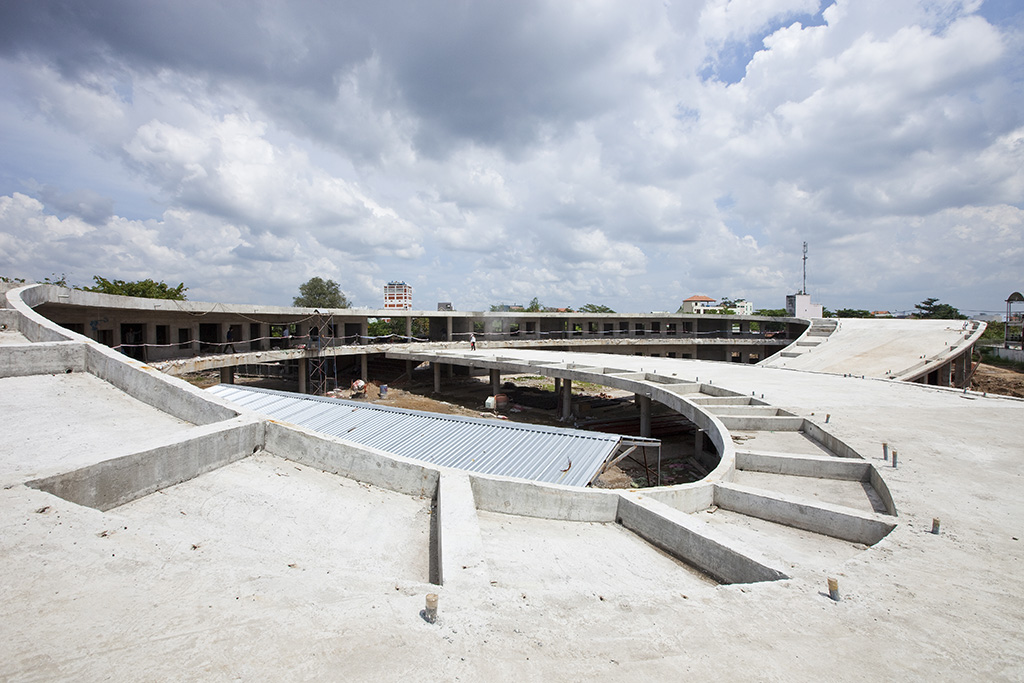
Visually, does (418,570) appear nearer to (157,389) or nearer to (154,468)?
(154,468)

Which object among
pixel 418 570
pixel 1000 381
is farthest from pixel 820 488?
pixel 1000 381

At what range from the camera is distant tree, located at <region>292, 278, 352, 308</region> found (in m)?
67.8

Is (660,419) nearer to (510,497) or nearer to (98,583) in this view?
(510,497)

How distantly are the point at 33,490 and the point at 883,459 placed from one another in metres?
10.4

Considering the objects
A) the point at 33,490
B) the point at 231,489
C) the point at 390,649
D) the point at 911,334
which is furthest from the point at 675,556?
the point at 911,334

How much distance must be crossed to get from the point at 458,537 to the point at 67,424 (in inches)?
211

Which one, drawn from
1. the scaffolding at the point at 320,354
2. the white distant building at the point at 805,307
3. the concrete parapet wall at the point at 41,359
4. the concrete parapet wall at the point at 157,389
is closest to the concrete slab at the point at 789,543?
the concrete parapet wall at the point at 157,389

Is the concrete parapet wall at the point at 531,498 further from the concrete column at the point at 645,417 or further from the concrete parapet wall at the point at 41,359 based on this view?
the concrete column at the point at 645,417

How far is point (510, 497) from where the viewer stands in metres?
5.70

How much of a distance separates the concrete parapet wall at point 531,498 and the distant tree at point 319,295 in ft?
218

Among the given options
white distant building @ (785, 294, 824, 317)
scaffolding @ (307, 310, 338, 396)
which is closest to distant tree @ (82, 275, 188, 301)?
scaffolding @ (307, 310, 338, 396)

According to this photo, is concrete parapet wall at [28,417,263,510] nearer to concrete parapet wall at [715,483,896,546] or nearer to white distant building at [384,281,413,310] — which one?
concrete parapet wall at [715,483,896,546]

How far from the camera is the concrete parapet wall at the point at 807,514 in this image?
17.2 feet

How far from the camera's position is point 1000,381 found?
31562 millimetres
